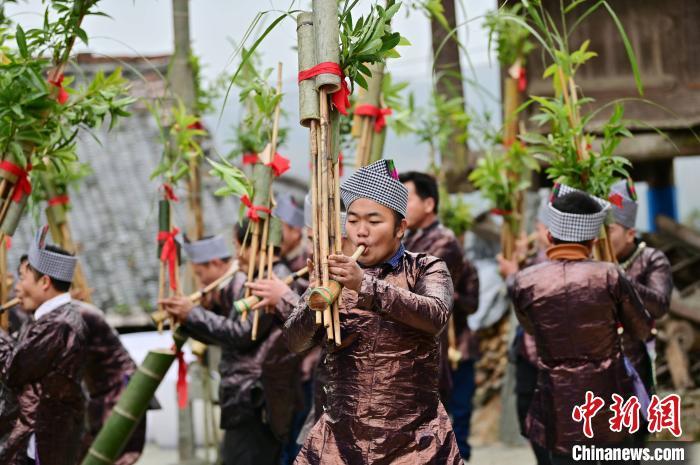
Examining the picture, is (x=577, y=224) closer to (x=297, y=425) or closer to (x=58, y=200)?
(x=297, y=425)

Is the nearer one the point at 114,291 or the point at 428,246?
the point at 428,246

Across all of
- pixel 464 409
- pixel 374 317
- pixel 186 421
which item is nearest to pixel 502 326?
pixel 464 409

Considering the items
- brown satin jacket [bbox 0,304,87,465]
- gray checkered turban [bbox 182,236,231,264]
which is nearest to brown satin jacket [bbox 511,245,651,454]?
gray checkered turban [bbox 182,236,231,264]

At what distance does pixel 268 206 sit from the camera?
16.3 feet

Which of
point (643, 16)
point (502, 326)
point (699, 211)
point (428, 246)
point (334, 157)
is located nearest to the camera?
point (334, 157)

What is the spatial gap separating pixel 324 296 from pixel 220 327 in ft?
7.42

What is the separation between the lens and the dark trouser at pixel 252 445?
569 centimetres

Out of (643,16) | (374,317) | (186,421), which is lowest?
(186,421)

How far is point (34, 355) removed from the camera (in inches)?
194

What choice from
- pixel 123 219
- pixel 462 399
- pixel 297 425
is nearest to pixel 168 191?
pixel 297 425

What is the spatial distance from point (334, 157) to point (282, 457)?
333 cm

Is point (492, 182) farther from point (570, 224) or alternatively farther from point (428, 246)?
point (570, 224)

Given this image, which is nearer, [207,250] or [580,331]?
[580,331]

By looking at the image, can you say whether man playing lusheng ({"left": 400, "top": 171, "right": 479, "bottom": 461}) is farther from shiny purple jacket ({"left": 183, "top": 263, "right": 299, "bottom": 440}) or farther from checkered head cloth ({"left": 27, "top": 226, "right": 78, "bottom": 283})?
checkered head cloth ({"left": 27, "top": 226, "right": 78, "bottom": 283})
